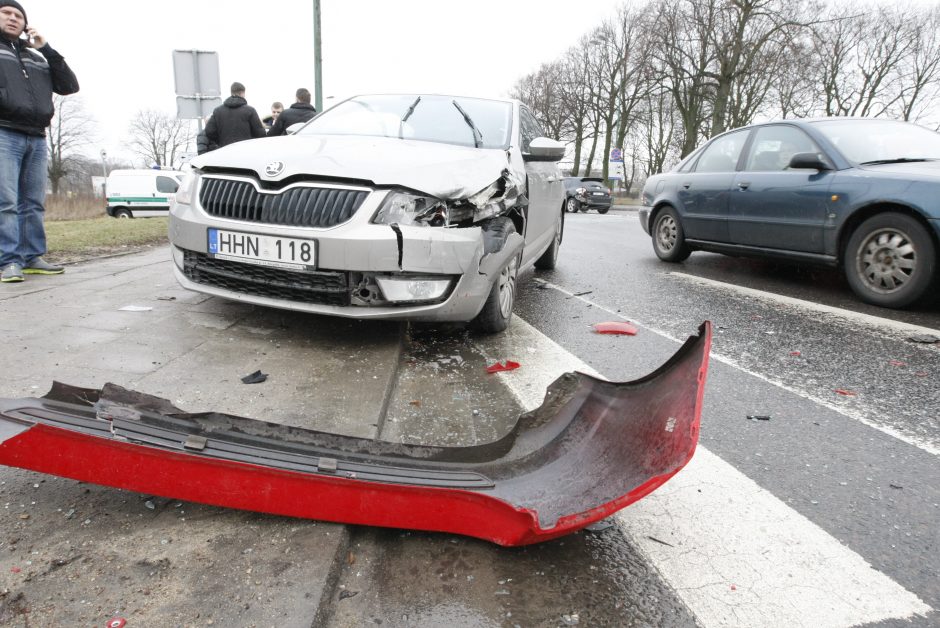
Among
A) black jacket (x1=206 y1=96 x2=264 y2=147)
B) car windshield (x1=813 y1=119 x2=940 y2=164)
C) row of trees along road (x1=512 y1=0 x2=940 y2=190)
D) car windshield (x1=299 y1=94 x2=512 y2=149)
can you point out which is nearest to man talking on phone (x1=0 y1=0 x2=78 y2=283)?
car windshield (x1=299 y1=94 x2=512 y2=149)

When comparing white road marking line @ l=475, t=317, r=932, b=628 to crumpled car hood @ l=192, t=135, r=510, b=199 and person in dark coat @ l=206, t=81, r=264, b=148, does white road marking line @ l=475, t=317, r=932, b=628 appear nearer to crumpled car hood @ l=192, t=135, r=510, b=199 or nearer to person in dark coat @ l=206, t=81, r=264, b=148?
crumpled car hood @ l=192, t=135, r=510, b=199

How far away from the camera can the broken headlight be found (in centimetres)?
309

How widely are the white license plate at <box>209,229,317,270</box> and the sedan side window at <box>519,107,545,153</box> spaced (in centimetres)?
218

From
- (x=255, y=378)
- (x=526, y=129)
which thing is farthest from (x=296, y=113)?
(x=255, y=378)

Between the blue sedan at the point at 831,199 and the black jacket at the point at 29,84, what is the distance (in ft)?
20.4

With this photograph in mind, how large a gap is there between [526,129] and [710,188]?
2.65 metres

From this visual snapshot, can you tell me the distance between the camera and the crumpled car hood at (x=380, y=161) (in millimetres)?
3162

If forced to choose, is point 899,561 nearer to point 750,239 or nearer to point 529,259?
point 529,259

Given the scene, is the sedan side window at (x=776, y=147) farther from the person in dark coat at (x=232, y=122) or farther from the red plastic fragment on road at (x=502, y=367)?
the person in dark coat at (x=232, y=122)

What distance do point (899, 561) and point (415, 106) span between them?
4.11m

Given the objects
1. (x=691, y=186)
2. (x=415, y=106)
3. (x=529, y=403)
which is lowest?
(x=529, y=403)

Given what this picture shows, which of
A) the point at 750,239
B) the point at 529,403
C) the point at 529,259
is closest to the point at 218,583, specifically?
the point at 529,403

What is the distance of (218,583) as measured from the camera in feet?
4.86

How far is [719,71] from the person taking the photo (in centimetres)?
3003
